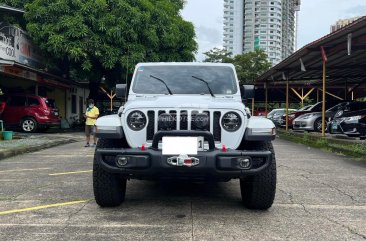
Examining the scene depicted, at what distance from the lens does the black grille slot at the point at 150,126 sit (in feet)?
14.8

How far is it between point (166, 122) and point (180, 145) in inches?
14.6

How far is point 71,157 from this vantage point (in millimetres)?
10188

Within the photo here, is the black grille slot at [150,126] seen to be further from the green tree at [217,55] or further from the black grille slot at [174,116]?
the green tree at [217,55]

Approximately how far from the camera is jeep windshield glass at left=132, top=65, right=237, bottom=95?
5.68 metres

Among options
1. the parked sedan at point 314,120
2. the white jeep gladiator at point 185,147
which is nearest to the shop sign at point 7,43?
the parked sedan at point 314,120

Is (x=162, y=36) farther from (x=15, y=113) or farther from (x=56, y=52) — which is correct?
(x=15, y=113)

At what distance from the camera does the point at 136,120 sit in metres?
4.53

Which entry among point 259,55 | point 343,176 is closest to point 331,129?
point 343,176

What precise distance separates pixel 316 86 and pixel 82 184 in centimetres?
2213

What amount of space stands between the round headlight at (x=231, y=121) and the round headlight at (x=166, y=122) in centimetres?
56

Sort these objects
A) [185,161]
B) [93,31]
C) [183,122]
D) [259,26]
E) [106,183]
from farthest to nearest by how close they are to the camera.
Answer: [259,26] → [93,31] → [106,183] → [183,122] → [185,161]

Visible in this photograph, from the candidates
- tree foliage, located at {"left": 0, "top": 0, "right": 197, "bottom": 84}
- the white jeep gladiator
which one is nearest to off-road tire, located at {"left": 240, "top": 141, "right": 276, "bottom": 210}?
the white jeep gladiator

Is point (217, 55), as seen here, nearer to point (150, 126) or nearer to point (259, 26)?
point (150, 126)

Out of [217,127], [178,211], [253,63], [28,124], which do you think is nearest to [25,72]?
[28,124]
